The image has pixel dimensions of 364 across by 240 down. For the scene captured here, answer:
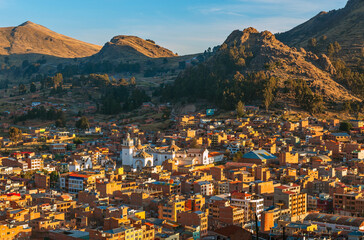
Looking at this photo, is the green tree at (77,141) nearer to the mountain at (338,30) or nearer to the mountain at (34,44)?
the mountain at (338,30)

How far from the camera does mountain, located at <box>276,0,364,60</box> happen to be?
293 feet

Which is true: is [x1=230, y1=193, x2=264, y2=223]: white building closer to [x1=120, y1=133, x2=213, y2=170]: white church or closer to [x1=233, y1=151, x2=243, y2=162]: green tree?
[x1=120, y1=133, x2=213, y2=170]: white church

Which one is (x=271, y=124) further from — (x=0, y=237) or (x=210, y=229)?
(x=0, y=237)

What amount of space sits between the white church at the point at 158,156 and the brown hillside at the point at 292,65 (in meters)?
23.6

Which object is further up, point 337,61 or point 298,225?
point 337,61

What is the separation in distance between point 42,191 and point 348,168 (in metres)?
22.3

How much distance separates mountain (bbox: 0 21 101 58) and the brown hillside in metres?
84.8

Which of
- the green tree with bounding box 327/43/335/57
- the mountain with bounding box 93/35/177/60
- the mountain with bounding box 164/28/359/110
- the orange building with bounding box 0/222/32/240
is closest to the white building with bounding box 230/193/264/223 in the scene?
the orange building with bounding box 0/222/32/240

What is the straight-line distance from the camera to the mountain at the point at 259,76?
65.5 m

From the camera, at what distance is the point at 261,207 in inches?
1258

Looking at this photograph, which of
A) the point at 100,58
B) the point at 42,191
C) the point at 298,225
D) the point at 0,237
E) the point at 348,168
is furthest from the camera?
the point at 100,58

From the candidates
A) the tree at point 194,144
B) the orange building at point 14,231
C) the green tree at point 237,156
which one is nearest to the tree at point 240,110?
the tree at point 194,144

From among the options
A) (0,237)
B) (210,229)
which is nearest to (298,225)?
(210,229)

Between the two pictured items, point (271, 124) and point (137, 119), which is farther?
point (137, 119)
